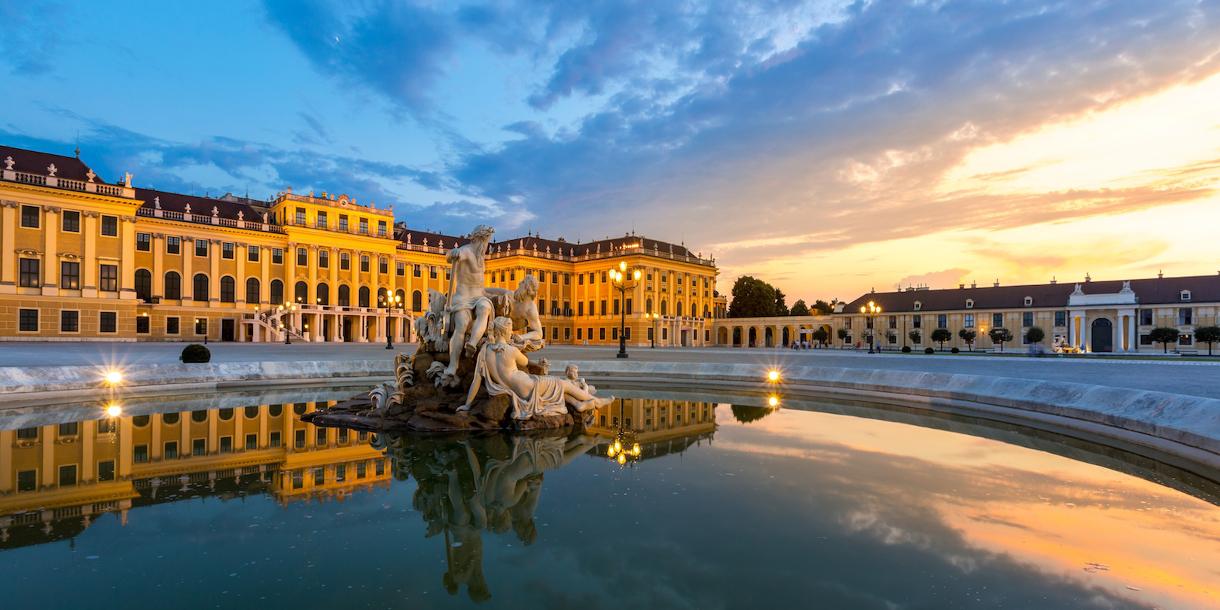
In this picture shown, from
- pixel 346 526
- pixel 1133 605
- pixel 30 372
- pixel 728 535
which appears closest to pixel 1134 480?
pixel 1133 605

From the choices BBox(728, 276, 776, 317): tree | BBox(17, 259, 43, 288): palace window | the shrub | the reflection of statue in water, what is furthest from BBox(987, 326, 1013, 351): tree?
BBox(17, 259, 43, 288): palace window

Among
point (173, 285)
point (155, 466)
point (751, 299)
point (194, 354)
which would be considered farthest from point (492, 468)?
point (751, 299)

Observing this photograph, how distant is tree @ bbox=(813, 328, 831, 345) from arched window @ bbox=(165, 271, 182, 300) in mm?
69564

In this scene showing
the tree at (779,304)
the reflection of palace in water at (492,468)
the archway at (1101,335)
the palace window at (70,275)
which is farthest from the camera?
the tree at (779,304)

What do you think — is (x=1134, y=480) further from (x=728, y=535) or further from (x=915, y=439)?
(x=728, y=535)

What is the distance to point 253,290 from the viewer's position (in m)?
61.7

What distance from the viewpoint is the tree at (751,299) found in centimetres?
9150

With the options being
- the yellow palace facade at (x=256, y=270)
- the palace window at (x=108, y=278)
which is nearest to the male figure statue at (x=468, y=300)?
the yellow palace facade at (x=256, y=270)

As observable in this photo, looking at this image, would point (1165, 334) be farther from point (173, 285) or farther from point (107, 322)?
point (173, 285)

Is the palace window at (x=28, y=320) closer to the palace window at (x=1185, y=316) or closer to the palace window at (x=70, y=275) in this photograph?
the palace window at (x=70, y=275)

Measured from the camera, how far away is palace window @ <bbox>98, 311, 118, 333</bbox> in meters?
47.9

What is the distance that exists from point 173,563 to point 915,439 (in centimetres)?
1024

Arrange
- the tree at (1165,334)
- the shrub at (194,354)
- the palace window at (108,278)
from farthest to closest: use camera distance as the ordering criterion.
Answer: the tree at (1165,334) < the palace window at (108,278) < the shrub at (194,354)

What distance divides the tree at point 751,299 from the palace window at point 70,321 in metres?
75.2
